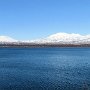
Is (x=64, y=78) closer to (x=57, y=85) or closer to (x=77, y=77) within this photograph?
(x=77, y=77)

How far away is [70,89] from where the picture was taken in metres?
41.9

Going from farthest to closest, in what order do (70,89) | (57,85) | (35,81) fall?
(35,81) → (57,85) → (70,89)

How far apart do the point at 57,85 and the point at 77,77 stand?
8.33 metres

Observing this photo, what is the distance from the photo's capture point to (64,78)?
51.5 m

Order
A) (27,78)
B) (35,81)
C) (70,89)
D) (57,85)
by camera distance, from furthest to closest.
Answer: (27,78) → (35,81) → (57,85) → (70,89)

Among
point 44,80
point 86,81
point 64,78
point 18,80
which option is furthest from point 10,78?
point 86,81

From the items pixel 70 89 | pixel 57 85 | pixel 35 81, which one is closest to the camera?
pixel 70 89

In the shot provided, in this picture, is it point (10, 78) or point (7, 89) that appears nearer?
point (7, 89)

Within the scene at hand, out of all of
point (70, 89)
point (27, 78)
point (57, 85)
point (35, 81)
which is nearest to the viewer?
point (70, 89)

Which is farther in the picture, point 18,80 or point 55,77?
point 55,77

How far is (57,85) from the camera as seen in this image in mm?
45125

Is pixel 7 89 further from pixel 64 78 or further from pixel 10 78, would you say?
pixel 64 78

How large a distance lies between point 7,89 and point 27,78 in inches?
391

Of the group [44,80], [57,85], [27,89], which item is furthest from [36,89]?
[44,80]
